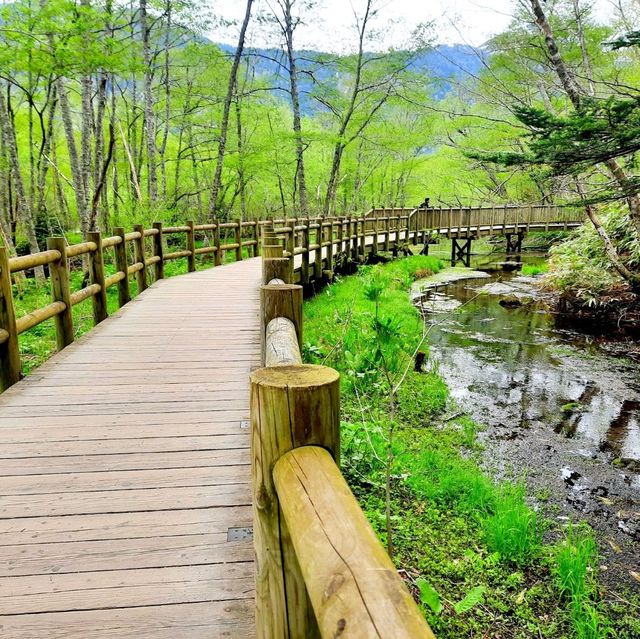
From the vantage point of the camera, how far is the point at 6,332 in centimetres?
413

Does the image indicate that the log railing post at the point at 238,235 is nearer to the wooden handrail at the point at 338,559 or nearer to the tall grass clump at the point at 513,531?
the tall grass clump at the point at 513,531

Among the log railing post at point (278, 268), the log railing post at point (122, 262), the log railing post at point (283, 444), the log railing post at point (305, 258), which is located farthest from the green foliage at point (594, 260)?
the log railing post at point (283, 444)

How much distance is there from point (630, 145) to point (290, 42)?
55.6 feet

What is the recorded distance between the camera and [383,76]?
2111cm

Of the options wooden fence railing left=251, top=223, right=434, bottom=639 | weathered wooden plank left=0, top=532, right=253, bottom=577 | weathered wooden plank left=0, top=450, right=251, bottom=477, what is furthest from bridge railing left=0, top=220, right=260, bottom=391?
wooden fence railing left=251, top=223, right=434, bottom=639

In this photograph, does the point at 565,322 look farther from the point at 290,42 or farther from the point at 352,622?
the point at 290,42

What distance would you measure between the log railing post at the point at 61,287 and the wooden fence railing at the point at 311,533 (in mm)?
4555

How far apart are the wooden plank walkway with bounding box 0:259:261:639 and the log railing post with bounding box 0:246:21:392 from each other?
0.18 m

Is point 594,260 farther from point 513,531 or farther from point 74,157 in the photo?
point 74,157

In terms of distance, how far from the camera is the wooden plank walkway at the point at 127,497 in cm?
188

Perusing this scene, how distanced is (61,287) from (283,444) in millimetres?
4731

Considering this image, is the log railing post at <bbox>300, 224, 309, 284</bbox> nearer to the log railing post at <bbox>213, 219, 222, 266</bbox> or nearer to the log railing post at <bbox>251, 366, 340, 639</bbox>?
the log railing post at <bbox>213, 219, 222, 266</bbox>

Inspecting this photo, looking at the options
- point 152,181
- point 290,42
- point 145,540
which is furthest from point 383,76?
point 145,540

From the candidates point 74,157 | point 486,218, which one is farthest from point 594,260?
point 486,218
